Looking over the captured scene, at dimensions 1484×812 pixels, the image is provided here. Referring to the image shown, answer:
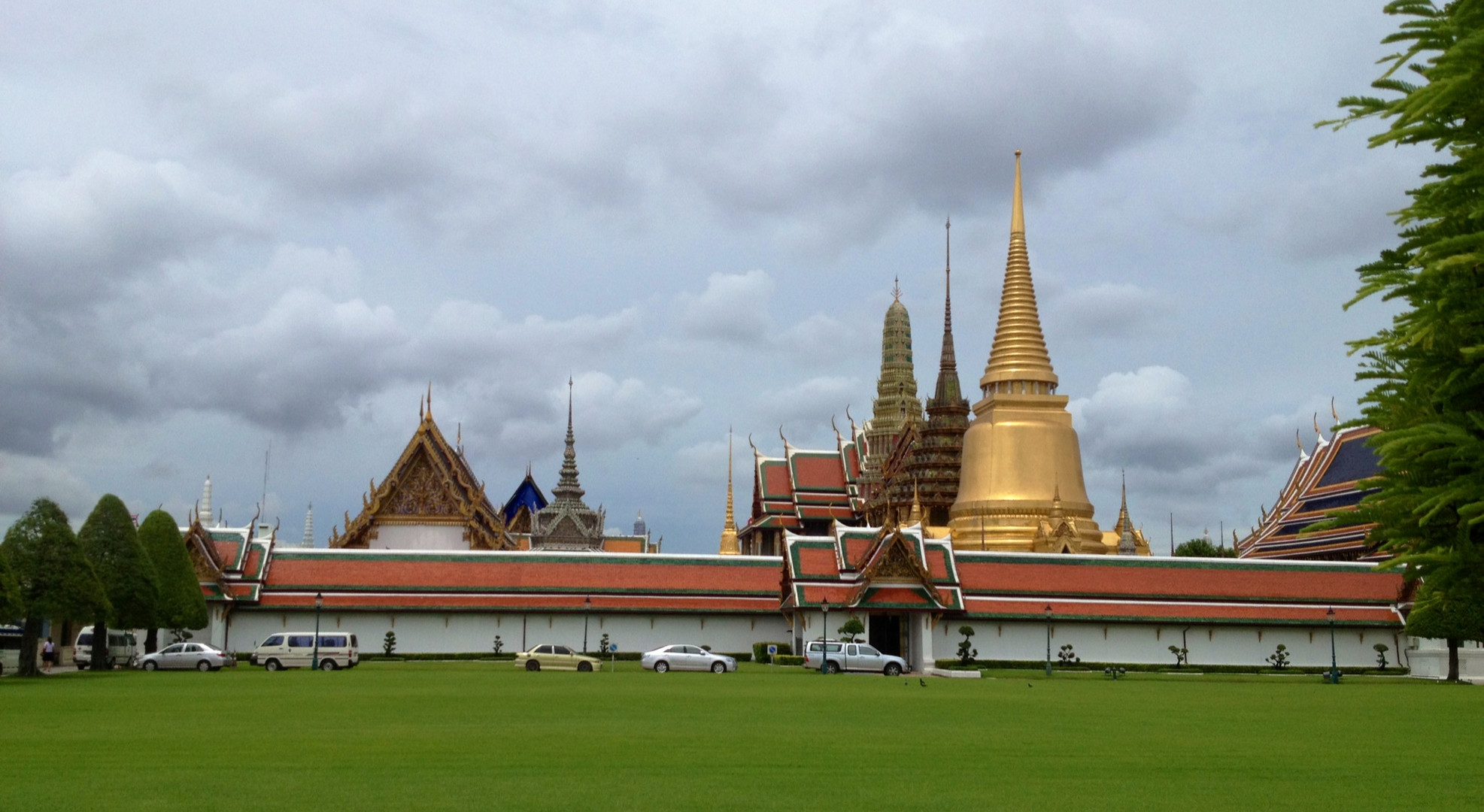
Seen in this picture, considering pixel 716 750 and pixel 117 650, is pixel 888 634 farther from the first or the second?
pixel 716 750

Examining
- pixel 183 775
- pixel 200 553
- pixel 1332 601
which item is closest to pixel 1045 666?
pixel 1332 601

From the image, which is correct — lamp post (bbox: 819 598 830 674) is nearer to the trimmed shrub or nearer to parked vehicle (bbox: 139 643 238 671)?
the trimmed shrub

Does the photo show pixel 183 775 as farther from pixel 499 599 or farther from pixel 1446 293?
pixel 499 599

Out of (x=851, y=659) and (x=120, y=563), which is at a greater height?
(x=120, y=563)

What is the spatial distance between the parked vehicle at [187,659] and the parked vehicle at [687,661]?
11.9 metres

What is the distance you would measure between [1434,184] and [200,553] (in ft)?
143

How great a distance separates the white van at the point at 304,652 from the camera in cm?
3872

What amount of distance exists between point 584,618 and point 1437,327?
4125 centimetres

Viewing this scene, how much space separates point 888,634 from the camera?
46312 mm

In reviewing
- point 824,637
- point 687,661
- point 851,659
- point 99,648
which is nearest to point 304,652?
point 99,648

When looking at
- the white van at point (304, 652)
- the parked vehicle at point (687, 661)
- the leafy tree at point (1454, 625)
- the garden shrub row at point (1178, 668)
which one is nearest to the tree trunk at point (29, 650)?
the white van at point (304, 652)

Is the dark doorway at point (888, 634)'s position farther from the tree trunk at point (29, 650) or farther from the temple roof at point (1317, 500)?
the tree trunk at point (29, 650)

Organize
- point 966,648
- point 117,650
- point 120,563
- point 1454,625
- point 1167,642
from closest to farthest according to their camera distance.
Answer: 1. point 120,563
2. point 1454,625
3. point 117,650
4. point 966,648
5. point 1167,642

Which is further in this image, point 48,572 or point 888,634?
point 888,634
